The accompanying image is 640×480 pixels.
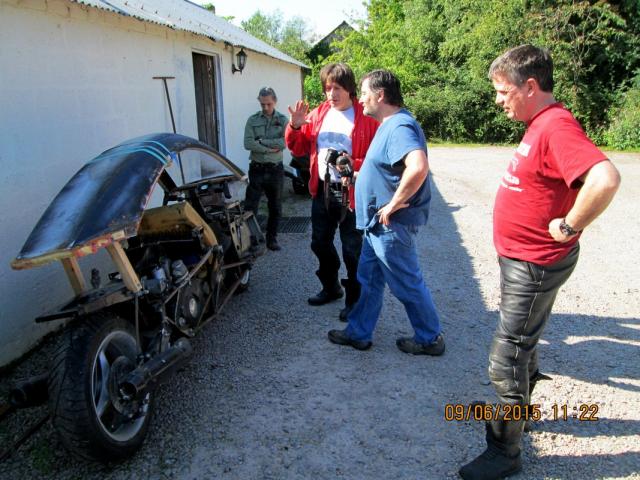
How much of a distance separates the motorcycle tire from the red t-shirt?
199 cm

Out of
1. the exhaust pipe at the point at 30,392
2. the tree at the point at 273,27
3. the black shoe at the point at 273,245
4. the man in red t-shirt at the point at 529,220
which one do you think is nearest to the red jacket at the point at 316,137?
the man in red t-shirt at the point at 529,220

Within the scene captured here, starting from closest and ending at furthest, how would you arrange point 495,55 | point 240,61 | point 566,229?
point 566,229
point 240,61
point 495,55

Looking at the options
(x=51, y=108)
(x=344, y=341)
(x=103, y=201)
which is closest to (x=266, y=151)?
(x=51, y=108)

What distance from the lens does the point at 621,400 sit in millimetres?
3240

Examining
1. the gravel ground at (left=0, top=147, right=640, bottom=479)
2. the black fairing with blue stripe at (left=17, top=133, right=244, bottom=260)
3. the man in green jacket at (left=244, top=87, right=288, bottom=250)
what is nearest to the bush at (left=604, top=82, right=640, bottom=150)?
the gravel ground at (left=0, top=147, right=640, bottom=479)

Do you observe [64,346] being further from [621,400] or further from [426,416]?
[621,400]

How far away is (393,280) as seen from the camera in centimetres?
357

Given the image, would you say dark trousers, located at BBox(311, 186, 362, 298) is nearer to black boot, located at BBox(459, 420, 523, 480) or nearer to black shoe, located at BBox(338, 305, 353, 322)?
black shoe, located at BBox(338, 305, 353, 322)

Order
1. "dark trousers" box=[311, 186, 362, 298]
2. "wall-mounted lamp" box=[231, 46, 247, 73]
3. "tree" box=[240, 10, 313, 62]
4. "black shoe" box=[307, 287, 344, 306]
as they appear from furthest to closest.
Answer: "tree" box=[240, 10, 313, 62]
"wall-mounted lamp" box=[231, 46, 247, 73]
"black shoe" box=[307, 287, 344, 306]
"dark trousers" box=[311, 186, 362, 298]

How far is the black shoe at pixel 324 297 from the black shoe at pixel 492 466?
2.29 metres

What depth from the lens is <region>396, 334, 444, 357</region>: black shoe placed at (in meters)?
3.75

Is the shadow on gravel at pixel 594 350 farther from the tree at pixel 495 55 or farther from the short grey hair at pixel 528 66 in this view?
the tree at pixel 495 55

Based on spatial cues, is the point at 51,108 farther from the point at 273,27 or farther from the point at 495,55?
the point at 273,27

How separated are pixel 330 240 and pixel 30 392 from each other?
2510mm
